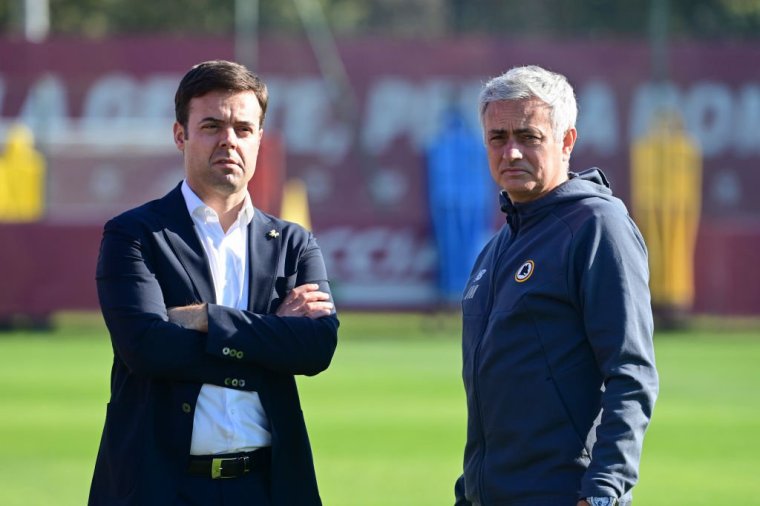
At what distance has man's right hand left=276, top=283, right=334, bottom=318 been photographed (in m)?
4.79

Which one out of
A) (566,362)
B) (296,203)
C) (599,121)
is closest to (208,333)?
(566,362)

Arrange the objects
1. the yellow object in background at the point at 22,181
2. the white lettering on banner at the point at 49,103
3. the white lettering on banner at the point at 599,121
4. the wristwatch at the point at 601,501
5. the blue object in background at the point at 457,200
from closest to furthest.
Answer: the wristwatch at the point at 601,501, the blue object in background at the point at 457,200, the yellow object in background at the point at 22,181, the white lettering on banner at the point at 49,103, the white lettering on banner at the point at 599,121

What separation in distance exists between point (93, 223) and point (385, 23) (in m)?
23.3

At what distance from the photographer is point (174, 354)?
14.8 feet

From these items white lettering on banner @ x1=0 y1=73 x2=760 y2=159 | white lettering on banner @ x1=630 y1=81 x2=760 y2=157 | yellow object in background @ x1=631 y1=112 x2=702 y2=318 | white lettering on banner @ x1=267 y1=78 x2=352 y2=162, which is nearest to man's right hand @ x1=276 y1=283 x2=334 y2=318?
yellow object in background @ x1=631 y1=112 x2=702 y2=318

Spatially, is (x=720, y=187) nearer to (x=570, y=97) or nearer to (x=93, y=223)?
(x=93, y=223)

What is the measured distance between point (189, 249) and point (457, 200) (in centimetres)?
1944

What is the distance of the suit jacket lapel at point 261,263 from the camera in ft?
15.5

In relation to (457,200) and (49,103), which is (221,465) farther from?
(49,103)

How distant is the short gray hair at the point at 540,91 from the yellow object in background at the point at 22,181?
20183 mm

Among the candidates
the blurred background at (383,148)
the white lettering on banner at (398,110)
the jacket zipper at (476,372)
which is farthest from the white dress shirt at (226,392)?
the white lettering on banner at (398,110)

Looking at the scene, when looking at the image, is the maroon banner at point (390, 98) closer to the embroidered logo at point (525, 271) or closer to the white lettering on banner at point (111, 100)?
the white lettering on banner at point (111, 100)

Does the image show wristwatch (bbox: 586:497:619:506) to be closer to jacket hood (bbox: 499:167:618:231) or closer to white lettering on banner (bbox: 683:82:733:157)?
jacket hood (bbox: 499:167:618:231)

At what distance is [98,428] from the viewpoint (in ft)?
41.4
